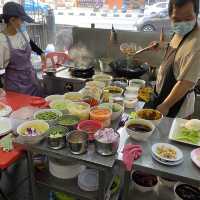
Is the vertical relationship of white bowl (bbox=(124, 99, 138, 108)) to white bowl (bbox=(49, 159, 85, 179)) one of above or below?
above

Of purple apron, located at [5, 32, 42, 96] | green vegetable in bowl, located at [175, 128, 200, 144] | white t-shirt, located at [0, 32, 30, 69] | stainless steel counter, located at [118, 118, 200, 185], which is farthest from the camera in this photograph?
purple apron, located at [5, 32, 42, 96]

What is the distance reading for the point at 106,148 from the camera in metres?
1.25

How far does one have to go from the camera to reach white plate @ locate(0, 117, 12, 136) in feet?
5.00

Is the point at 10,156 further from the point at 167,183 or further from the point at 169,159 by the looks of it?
the point at 167,183

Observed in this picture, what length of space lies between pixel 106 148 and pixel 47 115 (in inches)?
21.8

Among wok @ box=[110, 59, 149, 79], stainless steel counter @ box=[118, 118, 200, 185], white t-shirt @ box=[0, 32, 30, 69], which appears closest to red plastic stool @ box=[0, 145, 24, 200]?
stainless steel counter @ box=[118, 118, 200, 185]

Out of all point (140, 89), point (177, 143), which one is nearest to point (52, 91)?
point (140, 89)

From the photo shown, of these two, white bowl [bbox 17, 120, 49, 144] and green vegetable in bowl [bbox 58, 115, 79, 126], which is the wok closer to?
green vegetable in bowl [bbox 58, 115, 79, 126]

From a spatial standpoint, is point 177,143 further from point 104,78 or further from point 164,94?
point 104,78

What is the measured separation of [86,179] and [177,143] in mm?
601

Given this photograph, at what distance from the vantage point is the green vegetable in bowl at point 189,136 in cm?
138

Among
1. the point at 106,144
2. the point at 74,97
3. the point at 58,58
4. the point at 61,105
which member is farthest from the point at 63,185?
the point at 58,58

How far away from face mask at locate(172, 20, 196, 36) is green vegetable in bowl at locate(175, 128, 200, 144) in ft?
2.24

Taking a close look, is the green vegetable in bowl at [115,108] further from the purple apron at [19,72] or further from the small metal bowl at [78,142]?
the purple apron at [19,72]
